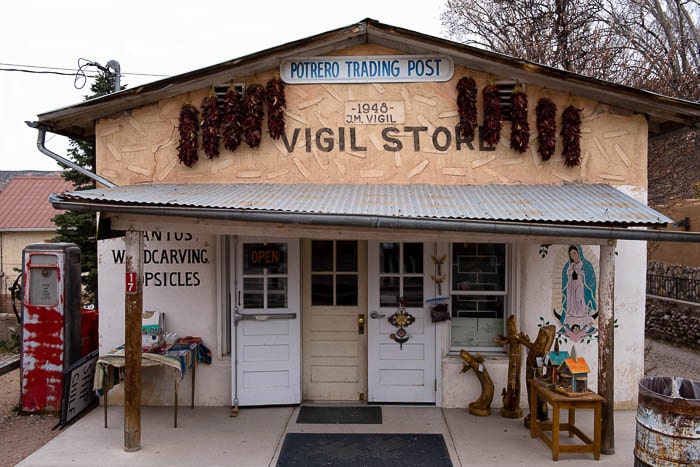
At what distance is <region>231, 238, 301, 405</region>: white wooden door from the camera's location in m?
6.87

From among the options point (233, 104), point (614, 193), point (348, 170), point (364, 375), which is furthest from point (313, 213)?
point (614, 193)

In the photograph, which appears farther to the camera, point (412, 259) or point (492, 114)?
point (412, 259)

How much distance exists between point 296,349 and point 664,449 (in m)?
3.88

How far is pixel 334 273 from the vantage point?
23.5 feet

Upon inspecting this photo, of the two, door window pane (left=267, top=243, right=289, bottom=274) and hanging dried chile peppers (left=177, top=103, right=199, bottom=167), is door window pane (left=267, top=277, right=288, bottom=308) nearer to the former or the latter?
door window pane (left=267, top=243, right=289, bottom=274)

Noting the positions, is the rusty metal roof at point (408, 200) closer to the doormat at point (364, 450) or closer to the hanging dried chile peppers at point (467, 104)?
the hanging dried chile peppers at point (467, 104)

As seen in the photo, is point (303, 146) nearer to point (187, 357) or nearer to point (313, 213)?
point (313, 213)

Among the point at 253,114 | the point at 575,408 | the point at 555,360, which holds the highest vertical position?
the point at 253,114

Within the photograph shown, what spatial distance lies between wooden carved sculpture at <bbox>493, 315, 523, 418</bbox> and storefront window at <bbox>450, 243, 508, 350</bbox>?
41 cm

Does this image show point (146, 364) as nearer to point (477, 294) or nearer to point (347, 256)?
point (347, 256)

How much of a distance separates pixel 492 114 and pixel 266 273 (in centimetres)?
318

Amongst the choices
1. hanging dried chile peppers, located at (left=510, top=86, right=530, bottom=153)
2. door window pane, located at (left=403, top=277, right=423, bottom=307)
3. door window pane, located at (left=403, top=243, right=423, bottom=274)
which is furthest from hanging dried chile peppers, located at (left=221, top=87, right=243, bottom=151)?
hanging dried chile peppers, located at (left=510, top=86, right=530, bottom=153)

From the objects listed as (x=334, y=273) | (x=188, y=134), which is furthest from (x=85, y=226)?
(x=334, y=273)

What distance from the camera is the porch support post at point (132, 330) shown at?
5578 mm
